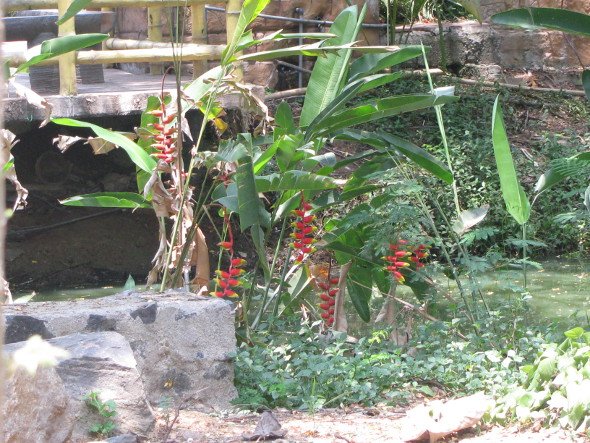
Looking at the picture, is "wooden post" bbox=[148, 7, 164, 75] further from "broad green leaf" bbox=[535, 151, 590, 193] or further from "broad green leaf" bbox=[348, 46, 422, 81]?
"broad green leaf" bbox=[535, 151, 590, 193]

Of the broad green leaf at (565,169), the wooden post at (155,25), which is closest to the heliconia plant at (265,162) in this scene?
the broad green leaf at (565,169)

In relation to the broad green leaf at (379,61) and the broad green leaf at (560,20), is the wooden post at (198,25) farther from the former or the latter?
the broad green leaf at (560,20)

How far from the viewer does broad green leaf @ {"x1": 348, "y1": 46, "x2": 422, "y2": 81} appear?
15.7 feet

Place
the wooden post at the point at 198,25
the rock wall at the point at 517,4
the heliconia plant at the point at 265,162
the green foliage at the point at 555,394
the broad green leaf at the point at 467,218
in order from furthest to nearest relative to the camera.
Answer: the rock wall at the point at 517,4 < the wooden post at the point at 198,25 < the broad green leaf at the point at 467,218 < the heliconia plant at the point at 265,162 < the green foliage at the point at 555,394

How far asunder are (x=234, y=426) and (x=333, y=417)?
15.2 inches

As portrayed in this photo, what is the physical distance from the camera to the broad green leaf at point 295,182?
174 inches

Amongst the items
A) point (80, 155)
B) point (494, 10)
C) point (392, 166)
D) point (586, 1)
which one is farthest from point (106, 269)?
→ point (586, 1)

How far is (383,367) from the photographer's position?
152 inches

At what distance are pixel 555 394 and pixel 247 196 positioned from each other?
5.74 ft

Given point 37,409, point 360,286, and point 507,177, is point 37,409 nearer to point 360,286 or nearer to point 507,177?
point 507,177

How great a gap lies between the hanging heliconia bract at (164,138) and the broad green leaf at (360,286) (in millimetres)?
1245

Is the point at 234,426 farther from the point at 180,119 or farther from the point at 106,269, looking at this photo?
the point at 106,269

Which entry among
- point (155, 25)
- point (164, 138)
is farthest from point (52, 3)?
point (155, 25)

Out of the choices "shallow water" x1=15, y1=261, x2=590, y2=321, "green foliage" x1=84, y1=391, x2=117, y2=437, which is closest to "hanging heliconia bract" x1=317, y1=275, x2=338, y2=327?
"shallow water" x1=15, y1=261, x2=590, y2=321
